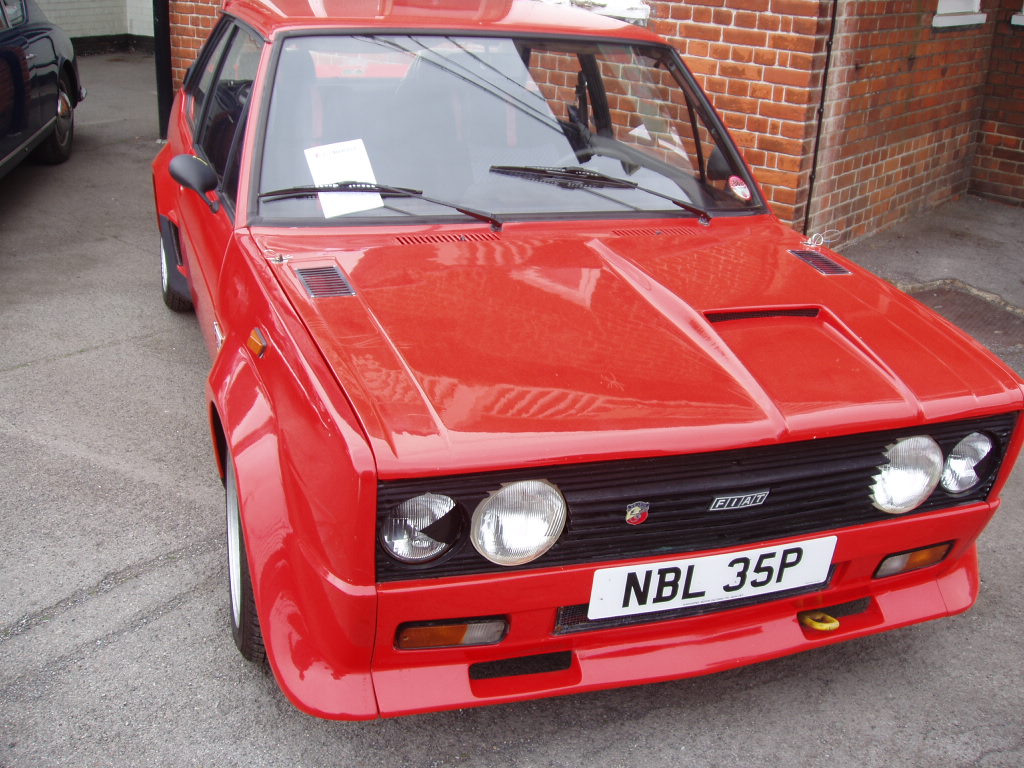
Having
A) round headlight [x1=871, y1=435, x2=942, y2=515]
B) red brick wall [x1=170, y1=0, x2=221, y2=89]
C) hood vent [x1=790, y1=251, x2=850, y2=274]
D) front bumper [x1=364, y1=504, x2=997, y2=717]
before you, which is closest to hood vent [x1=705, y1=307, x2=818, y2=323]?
hood vent [x1=790, y1=251, x2=850, y2=274]

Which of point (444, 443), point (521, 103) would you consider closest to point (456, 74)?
point (521, 103)

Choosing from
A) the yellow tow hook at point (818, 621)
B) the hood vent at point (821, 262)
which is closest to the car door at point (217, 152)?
the hood vent at point (821, 262)

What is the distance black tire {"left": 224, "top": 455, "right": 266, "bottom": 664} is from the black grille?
62 cm

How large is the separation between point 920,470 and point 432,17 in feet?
6.52

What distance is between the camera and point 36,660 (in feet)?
8.28

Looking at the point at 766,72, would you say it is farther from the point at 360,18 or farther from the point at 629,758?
the point at 629,758

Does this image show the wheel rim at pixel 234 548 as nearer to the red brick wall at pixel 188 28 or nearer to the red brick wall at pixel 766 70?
the red brick wall at pixel 766 70

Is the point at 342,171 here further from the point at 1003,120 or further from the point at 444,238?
the point at 1003,120

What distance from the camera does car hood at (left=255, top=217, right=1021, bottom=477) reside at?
1883 millimetres

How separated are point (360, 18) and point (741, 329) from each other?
5.10ft

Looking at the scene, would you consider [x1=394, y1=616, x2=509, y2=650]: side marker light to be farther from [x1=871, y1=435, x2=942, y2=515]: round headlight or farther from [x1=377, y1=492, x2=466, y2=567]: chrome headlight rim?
[x1=871, y1=435, x2=942, y2=515]: round headlight

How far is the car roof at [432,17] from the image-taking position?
2.98 meters

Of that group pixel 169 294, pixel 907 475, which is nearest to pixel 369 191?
pixel 907 475

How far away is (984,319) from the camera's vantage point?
5129 mm
